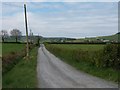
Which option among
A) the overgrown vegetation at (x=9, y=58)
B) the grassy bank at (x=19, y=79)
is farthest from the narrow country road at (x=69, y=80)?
the overgrown vegetation at (x=9, y=58)

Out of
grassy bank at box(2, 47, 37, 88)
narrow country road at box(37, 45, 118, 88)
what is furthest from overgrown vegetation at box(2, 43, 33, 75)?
narrow country road at box(37, 45, 118, 88)

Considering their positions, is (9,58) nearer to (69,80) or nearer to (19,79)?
(19,79)

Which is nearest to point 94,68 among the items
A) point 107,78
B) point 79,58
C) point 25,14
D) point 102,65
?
point 102,65

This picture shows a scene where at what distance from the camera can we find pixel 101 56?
879 inches

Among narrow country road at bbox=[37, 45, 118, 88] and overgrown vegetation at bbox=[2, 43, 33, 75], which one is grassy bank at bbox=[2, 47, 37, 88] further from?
overgrown vegetation at bbox=[2, 43, 33, 75]

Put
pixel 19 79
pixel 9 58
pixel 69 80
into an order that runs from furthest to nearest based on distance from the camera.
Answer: pixel 9 58 → pixel 19 79 → pixel 69 80

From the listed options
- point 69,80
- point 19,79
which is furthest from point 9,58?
point 69,80

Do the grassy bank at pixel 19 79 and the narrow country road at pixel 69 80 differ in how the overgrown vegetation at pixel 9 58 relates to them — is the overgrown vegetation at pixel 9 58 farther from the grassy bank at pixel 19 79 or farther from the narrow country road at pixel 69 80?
the narrow country road at pixel 69 80

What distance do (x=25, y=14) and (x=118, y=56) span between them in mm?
26196

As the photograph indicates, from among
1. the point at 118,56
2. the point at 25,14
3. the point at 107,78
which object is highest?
the point at 25,14

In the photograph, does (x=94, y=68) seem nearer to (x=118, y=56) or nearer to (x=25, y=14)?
(x=118, y=56)

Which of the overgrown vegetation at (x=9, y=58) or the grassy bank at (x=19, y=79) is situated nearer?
the grassy bank at (x=19, y=79)

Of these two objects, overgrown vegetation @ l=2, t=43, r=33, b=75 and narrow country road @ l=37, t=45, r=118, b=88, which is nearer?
narrow country road @ l=37, t=45, r=118, b=88

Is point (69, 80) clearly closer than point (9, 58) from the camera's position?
Yes
